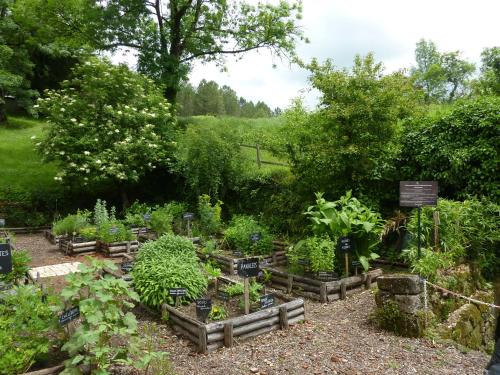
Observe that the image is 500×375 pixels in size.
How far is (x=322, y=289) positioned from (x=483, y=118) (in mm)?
5219

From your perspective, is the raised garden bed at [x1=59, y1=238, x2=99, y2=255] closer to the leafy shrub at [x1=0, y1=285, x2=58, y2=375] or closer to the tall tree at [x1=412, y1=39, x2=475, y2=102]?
the leafy shrub at [x1=0, y1=285, x2=58, y2=375]

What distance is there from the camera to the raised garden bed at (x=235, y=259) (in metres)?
8.24

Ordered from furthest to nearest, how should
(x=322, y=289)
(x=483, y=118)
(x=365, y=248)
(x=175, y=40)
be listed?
(x=175, y=40) → (x=483, y=118) → (x=365, y=248) → (x=322, y=289)

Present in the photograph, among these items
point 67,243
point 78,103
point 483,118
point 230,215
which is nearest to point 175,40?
point 78,103

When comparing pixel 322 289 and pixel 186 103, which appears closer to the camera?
pixel 322 289

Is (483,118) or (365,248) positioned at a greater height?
(483,118)

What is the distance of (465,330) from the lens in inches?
226

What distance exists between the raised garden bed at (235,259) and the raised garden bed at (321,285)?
0.78m

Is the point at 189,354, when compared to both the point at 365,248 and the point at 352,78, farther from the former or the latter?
the point at 352,78

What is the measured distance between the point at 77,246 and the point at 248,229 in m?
4.73

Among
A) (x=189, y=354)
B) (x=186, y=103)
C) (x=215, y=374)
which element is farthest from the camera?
(x=186, y=103)

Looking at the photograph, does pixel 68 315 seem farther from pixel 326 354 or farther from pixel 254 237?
pixel 254 237

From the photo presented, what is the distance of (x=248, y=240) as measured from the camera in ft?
30.3

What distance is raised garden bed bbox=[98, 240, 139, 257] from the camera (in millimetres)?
10086
